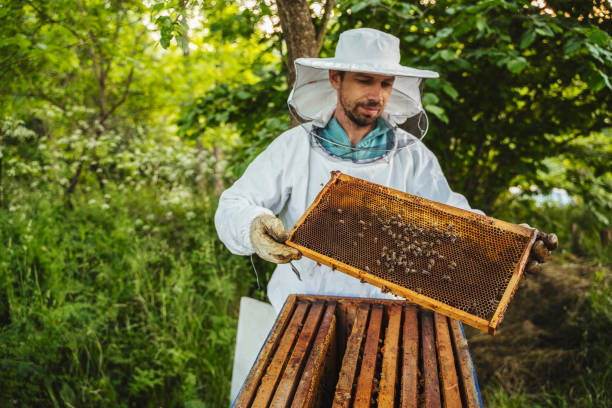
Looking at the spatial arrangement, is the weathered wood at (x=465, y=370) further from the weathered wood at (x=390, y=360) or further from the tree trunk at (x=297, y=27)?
the tree trunk at (x=297, y=27)

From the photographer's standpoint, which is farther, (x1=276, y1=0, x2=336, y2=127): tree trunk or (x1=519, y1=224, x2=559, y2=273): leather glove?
(x1=276, y1=0, x2=336, y2=127): tree trunk

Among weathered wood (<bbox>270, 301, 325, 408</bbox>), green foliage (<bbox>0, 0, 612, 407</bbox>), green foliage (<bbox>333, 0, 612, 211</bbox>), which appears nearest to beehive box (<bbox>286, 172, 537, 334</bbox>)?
weathered wood (<bbox>270, 301, 325, 408</bbox>)

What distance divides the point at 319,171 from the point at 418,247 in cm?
78

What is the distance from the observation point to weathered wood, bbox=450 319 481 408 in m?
1.30

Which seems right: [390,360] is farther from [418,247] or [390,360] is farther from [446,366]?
[418,247]

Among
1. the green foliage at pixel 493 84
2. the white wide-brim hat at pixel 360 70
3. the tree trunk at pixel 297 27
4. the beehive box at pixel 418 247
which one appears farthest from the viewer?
the green foliage at pixel 493 84

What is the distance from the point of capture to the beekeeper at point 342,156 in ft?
7.18

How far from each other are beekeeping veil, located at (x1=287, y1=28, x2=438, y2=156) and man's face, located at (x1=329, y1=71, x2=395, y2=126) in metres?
0.10

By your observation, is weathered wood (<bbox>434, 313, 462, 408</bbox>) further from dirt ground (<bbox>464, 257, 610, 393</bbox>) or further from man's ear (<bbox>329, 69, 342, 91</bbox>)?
dirt ground (<bbox>464, 257, 610, 393</bbox>)

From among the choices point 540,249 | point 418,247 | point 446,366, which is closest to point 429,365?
point 446,366

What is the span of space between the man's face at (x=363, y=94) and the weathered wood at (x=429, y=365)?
118cm

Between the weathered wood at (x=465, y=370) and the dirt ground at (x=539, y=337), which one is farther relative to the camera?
the dirt ground at (x=539, y=337)

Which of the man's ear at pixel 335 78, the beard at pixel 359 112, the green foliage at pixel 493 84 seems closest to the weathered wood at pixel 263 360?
the beard at pixel 359 112

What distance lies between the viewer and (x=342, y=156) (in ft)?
7.55
